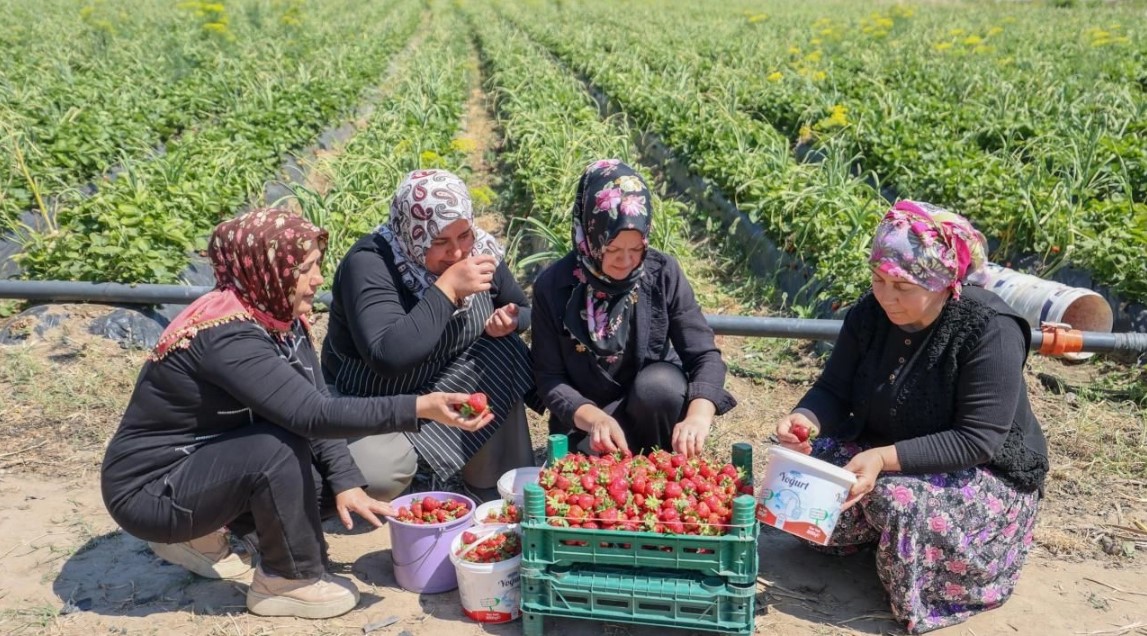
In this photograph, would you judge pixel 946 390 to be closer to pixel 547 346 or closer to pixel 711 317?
pixel 547 346

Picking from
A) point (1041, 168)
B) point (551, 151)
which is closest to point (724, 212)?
point (551, 151)

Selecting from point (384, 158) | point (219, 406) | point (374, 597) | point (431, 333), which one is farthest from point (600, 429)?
point (384, 158)

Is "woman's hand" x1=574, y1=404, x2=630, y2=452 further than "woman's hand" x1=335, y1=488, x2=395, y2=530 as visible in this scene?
Yes

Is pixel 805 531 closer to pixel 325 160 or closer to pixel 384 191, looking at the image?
pixel 384 191

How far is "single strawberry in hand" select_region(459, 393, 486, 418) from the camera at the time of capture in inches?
103

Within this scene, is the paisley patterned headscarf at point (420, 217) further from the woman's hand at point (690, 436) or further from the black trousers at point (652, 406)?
the woman's hand at point (690, 436)

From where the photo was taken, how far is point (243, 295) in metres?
2.64

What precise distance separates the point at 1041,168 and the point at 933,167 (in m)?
0.60

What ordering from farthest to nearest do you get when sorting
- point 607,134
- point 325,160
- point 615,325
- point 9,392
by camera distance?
1. point 607,134
2. point 325,160
3. point 9,392
4. point 615,325

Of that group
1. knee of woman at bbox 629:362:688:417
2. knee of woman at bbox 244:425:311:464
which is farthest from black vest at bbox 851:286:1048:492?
knee of woman at bbox 244:425:311:464

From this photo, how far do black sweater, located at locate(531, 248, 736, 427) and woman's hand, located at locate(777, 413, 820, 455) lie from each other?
316 mm

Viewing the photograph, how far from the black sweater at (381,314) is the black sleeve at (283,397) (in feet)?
1.36

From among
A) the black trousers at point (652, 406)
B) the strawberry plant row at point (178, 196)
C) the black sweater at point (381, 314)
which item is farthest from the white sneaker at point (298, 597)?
the strawberry plant row at point (178, 196)

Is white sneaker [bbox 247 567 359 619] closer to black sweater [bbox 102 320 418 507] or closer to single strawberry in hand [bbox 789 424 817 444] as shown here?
black sweater [bbox 102 320 418 507]
